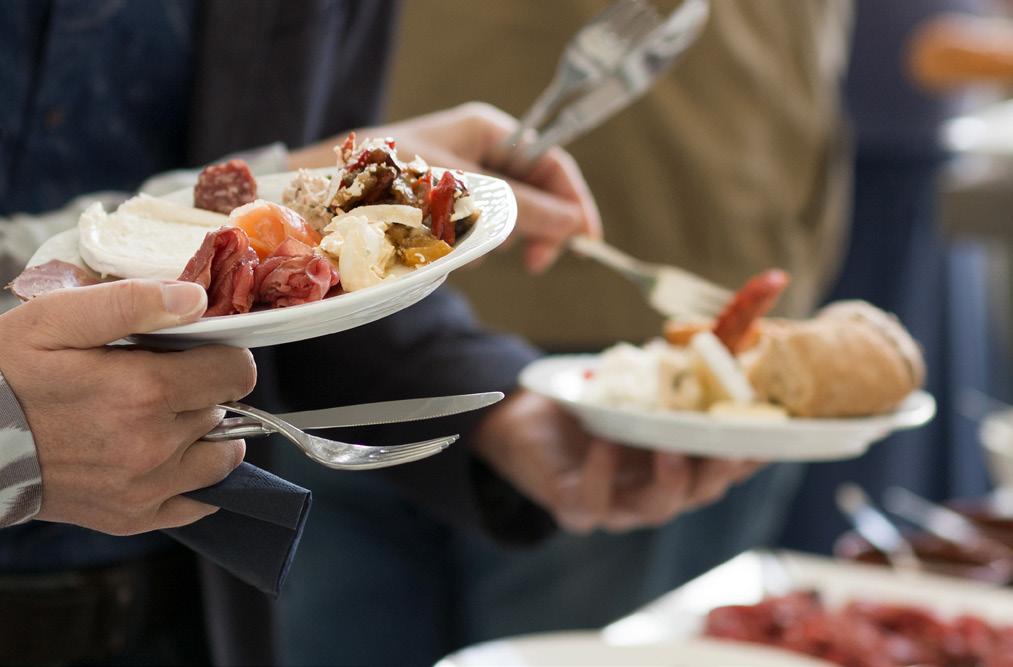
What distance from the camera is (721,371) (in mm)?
670

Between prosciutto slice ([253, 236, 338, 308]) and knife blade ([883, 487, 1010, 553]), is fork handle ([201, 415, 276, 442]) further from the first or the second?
knife blade ([883, 487, 1010, 553])

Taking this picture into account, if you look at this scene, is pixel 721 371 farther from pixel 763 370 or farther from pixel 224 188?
pixel 224 188

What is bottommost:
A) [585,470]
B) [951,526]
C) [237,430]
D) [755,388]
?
[951,526]

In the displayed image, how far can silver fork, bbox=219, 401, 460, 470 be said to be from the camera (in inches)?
11.3

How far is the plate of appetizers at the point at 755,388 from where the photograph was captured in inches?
24.3

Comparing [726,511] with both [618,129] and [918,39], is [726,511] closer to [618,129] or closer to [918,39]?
[618,129]

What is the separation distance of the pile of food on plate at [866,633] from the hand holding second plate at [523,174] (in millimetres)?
Result: 317

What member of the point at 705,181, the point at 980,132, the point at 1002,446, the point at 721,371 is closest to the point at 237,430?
the point at 721,371

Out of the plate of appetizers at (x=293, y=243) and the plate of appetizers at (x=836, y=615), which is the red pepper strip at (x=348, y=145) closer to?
the plate of appetizers at (x=293, y=243)

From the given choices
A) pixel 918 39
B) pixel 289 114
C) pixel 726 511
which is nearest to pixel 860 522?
pixel 726 511

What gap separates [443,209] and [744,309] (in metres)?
0.41

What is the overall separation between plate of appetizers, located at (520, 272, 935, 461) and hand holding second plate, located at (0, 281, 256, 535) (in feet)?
1.21

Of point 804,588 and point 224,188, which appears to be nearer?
point 224,188

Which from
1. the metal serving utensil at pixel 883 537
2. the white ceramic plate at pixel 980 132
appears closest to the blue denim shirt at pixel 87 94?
the metal serving utensil at pixel 883 537
